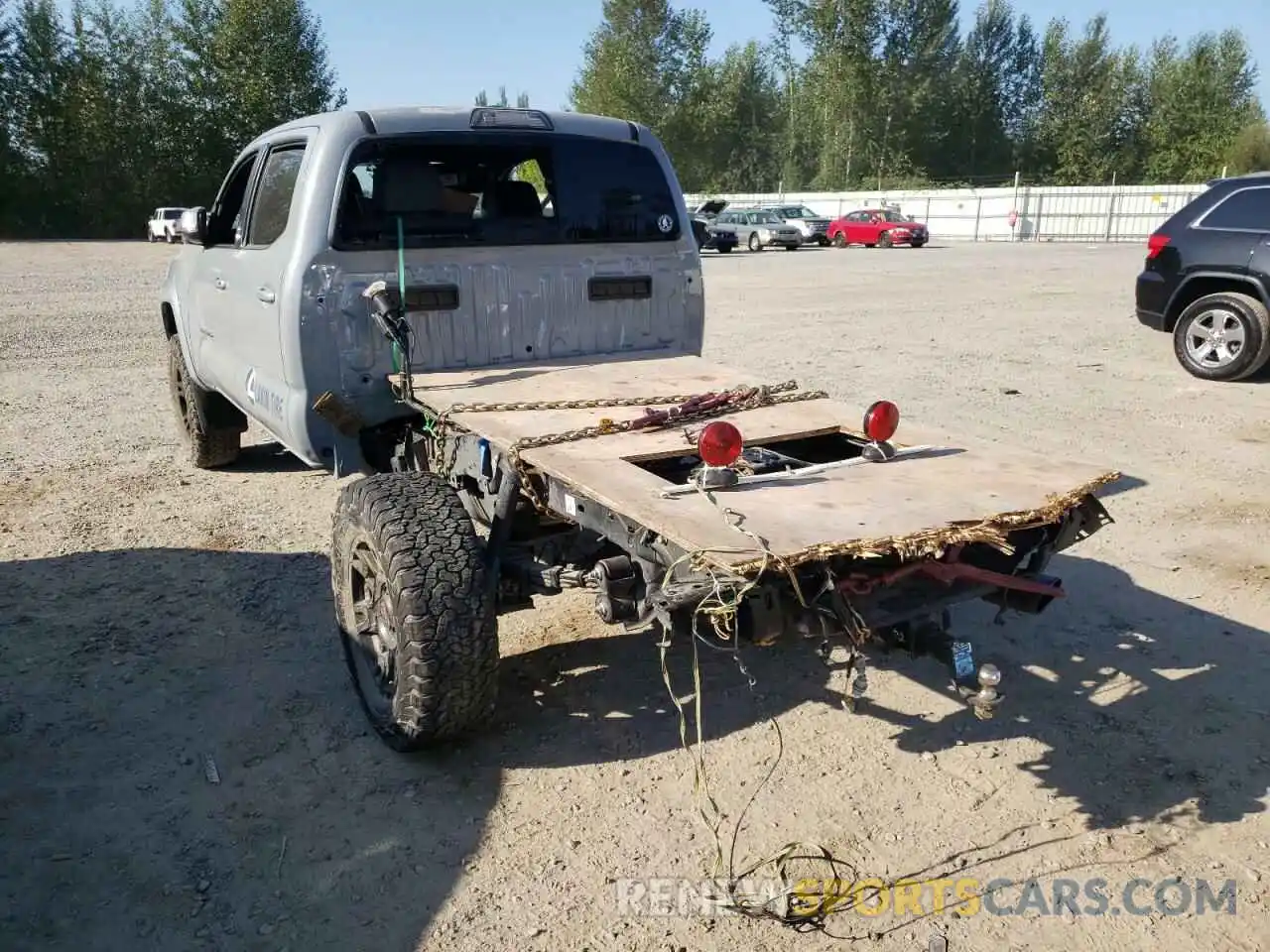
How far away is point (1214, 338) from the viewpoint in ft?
30.4

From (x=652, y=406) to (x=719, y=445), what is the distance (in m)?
0.95

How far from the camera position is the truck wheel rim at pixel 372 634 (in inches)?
131

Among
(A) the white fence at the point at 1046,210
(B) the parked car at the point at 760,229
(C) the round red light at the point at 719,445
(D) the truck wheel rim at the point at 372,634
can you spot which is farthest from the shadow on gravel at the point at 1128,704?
(A) the white fence at the point at 1046,210

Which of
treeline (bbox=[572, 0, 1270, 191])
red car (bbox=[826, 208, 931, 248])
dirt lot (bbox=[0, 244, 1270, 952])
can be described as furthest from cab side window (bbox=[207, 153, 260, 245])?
treeline (bbox=[572, 0, 1270, 191])

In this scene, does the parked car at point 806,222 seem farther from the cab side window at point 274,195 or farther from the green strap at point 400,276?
the green strap at point 400,276

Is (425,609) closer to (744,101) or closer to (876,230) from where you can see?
(876,230)

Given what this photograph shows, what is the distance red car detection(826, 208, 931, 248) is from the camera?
108 feet

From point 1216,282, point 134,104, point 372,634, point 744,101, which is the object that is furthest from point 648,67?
point 372,634

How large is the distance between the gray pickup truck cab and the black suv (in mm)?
6515

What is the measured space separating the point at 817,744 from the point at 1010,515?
129 centimetres

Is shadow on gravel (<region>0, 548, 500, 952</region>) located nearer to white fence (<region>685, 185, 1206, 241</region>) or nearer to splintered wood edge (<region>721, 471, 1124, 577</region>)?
splintered wood edge (<region>721, 471, 1124, 577</region>)

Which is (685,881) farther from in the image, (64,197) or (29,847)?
(64,197)

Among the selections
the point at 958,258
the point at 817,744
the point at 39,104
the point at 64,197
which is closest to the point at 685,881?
the point at 817,744

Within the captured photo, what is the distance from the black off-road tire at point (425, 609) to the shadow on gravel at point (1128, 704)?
1.52 metres
